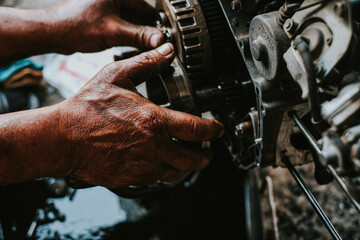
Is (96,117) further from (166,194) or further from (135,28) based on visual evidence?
(166,194)

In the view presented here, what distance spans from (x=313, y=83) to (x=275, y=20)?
0.73 feet

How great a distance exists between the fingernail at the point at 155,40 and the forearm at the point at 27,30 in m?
0.44

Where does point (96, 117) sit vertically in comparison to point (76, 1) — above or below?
below

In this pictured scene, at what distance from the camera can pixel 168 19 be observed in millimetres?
1076

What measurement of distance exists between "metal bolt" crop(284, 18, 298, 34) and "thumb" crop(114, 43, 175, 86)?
368mm

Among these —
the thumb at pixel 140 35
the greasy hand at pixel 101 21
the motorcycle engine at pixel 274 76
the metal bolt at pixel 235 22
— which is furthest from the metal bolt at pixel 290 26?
the greasy hand at pixel 101 21

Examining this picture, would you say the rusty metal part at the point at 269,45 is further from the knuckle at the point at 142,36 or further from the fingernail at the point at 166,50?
the knuckle at the point at 142,36

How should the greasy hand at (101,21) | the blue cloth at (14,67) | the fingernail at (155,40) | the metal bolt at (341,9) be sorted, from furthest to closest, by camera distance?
the blue cloth at (14,67)
the greasy hand at (101,21)
the fingernail at (155,40)
the metal bolt at (341,9)

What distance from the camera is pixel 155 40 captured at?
3.65 ft

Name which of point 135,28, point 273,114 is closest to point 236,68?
point 273,114

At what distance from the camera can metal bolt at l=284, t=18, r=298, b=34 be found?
0.72 metres

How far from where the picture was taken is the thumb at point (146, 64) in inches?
37.4

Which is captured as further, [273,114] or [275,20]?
[273,114]

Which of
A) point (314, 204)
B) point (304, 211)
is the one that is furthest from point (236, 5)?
point (304, 211)
